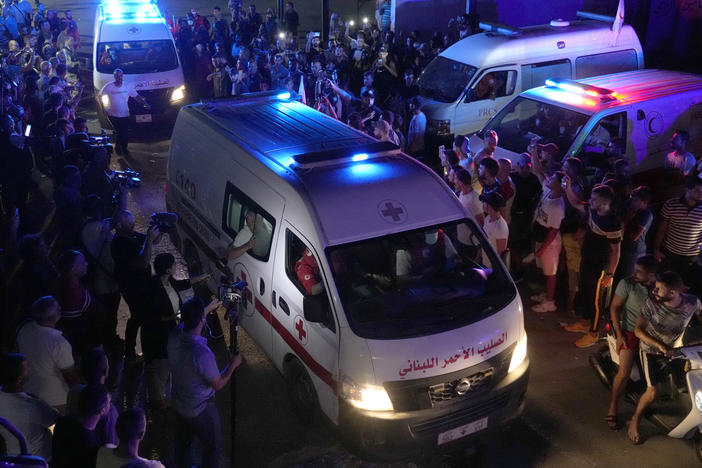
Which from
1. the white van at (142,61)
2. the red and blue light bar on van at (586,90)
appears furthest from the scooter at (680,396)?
the white van at (142,61)

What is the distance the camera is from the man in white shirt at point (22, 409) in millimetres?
4145

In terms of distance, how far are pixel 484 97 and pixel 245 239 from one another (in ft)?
21.8

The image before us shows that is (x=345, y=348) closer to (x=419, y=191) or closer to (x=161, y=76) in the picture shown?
(x=419, y=191)

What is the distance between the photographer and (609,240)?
6.67m

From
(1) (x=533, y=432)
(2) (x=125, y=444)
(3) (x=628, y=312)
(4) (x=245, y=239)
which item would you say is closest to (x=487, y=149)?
(3) (x=628, y=312)

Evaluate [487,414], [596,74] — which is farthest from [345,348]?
[596,74]

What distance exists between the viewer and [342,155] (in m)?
5.94

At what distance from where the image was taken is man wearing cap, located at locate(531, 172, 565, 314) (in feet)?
23.4

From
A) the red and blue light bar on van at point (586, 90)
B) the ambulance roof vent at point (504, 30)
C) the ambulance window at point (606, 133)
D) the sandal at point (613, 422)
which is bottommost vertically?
the sandal at point (613, 422)

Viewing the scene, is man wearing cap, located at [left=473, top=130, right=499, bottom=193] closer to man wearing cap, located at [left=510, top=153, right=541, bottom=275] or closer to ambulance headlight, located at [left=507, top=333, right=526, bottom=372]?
man wearing cap, located at [left=510, top=153, right=541, bottom=275]

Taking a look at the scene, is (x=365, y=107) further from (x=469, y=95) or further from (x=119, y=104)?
(x=119, y=104)

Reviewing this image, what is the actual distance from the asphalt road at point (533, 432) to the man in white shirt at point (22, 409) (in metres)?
1.67

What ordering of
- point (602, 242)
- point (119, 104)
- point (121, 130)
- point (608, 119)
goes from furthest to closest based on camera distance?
point (121, 130), point (119, 104), point (608, 119), point (602, 242)

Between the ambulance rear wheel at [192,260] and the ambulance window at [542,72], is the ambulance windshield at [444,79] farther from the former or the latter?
the ambulance rear wheel at [192,260]
